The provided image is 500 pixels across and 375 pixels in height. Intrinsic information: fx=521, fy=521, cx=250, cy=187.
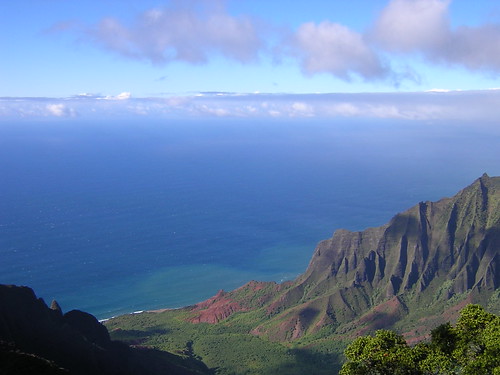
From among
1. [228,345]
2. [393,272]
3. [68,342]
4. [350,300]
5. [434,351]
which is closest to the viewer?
[434,351]

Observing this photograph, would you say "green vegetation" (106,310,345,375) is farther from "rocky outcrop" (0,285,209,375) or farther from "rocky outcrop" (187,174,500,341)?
"rocky outcrop" (0,285,209,375)

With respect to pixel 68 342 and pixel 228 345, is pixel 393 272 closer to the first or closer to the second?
pixel 228 345

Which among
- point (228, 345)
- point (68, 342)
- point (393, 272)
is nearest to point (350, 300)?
point (393, 272)

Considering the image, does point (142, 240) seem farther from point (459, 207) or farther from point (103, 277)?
point (459, 207)

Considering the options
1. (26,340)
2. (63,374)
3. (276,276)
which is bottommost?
(276,276)

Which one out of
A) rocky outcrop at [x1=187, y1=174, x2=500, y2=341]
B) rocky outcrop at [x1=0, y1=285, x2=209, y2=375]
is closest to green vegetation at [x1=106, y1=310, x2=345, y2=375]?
rocky outcrop at [x1=187, y1=174, x2=500, y2=341]

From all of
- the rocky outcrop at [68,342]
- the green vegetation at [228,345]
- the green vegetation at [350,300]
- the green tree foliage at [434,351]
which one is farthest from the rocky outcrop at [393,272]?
the green tree foliage at [434,351]

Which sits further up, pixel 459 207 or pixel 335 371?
pixel 459 207

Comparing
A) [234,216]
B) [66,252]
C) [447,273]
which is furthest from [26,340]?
[234,216]
